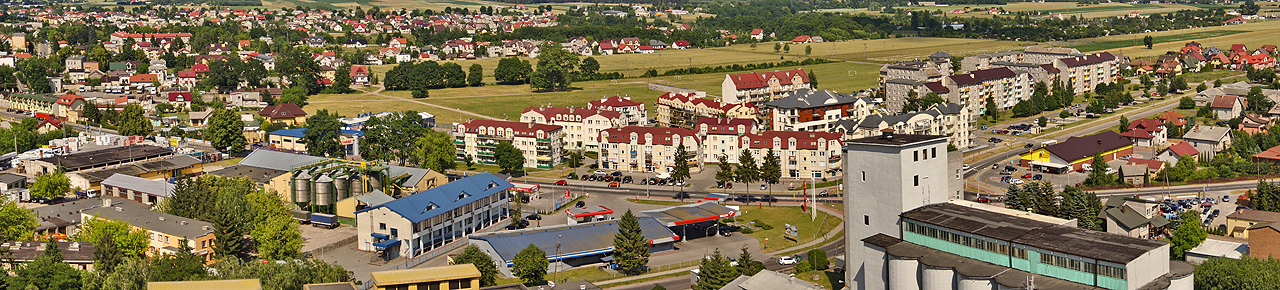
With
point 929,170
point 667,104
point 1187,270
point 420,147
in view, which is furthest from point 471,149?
point 1187,270

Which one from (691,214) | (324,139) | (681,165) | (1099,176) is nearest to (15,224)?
(324,139)

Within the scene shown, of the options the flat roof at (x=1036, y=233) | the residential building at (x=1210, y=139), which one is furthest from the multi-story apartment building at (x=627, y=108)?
the flat roof at (x=1036, y=233)

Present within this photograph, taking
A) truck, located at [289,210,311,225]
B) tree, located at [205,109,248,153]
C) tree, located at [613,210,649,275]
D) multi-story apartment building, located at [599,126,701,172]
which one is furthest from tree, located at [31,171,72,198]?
tree, located at [613,210,649,275]

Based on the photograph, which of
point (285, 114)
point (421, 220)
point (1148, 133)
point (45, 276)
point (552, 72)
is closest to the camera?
point (45, 276)

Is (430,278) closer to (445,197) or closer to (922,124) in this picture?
(445,197)

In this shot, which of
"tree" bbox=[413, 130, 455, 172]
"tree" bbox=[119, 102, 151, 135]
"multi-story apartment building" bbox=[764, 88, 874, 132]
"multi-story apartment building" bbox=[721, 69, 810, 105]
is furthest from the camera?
"multi-story apartment building" bbox=[721, 69, 810, 105]

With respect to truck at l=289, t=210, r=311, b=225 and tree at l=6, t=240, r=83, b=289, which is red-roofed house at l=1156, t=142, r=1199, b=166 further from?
tree at l=6, t=240, r=83, b=289
